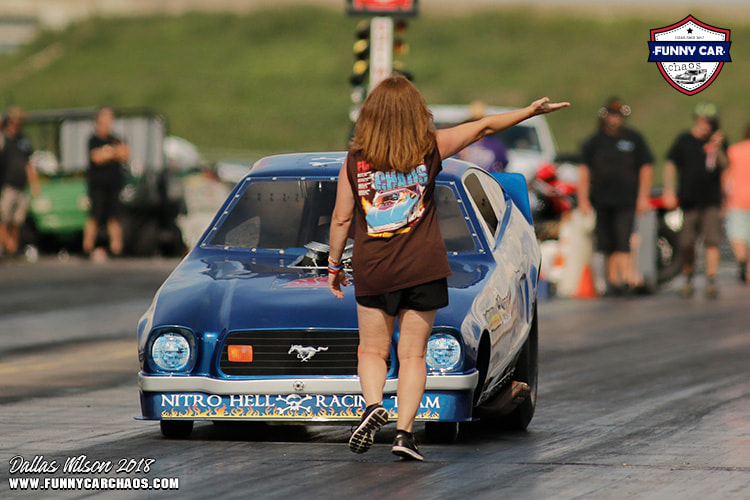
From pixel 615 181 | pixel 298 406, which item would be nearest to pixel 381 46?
→ pixel 615 181

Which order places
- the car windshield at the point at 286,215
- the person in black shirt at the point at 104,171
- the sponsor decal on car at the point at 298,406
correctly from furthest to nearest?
the person in black shirt at the point at 104,171 < the car windshield at the point at 286,215 < the sponsor decal on car at the point at 298,406

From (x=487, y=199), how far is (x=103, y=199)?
1461 cm

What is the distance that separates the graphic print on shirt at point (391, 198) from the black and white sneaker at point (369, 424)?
781 millimetres

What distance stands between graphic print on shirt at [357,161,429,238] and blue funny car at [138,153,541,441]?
0.09 feet

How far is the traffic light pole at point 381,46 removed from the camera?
19.2 meters

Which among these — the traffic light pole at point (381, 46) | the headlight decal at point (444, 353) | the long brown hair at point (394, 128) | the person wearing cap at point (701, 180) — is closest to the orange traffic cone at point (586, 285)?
the person wearing cap at point (701, 180)

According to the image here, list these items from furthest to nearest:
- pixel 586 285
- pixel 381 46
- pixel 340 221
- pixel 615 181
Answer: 1. pixel 381 46
2. pixel 586 285
3. pixel 615 181
4. pixel 340 221

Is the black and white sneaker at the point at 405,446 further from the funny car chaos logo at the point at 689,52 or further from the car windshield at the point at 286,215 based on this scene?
the funny car chaos logo at the point at 689,52

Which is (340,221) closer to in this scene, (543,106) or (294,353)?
(294,353)

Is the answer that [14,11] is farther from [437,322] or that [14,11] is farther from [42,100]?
[437,322]

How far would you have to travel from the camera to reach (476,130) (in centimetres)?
738

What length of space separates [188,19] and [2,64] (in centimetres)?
1154

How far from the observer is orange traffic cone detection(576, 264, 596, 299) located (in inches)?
717

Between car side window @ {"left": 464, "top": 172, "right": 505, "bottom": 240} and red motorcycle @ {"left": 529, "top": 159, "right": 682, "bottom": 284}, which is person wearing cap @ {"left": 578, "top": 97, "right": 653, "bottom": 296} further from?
car side window @ {"left": 464, "top": 172, "right": 505, "bottom": 240}
